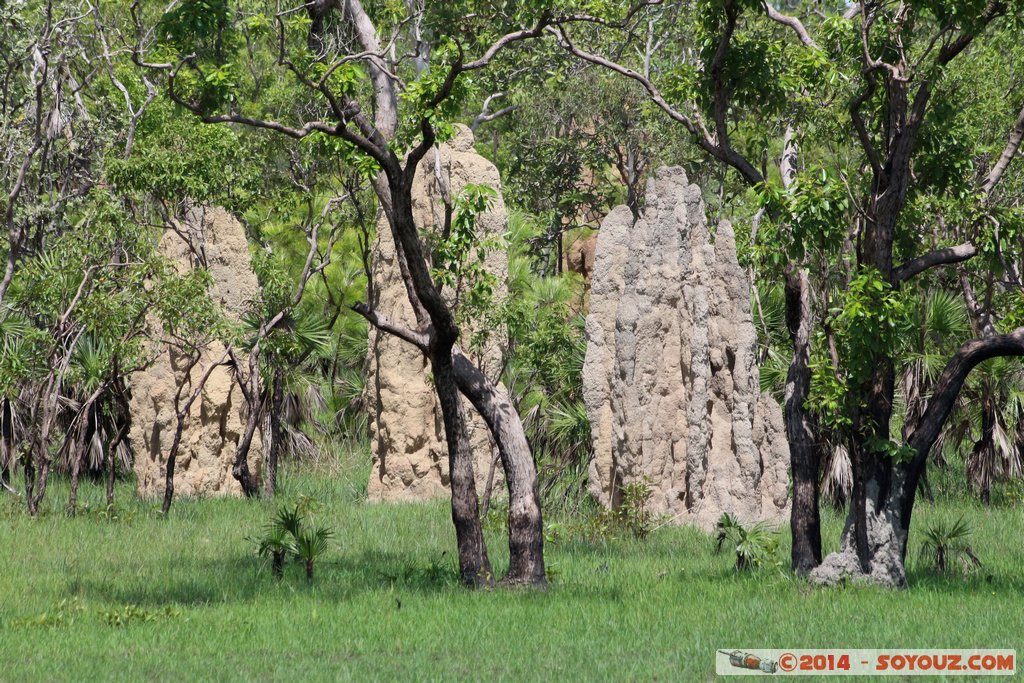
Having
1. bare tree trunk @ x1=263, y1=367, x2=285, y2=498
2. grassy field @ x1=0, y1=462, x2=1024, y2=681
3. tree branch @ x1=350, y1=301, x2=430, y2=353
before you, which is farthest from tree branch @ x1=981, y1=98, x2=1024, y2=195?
bare tree trunk @ x1=263, y1=367, x2=285, y2=498

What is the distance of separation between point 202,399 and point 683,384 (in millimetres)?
7831

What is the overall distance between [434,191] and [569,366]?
3348 mm

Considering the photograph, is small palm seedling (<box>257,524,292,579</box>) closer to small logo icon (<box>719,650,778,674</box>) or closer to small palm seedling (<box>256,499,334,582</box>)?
small palm seedling (<box>256,499,334,582</box>)

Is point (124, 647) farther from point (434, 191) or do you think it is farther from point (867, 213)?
point (434, 191)

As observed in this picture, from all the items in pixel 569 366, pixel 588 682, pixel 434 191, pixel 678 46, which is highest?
pixel 678 46

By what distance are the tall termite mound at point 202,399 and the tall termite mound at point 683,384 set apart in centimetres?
630

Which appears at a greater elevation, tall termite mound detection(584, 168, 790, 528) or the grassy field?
tall termite mound detection(584, 168, 790, 528)

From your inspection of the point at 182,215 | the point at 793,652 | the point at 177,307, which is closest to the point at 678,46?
the point at 182,215

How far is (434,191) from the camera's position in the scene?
2044 centimetres

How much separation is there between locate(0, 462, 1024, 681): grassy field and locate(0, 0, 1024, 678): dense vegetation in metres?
0.08

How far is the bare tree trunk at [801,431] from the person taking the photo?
13.0 metres

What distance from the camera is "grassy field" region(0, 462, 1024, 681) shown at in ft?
32.1

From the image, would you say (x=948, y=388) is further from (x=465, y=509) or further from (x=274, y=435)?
(x=274, y=435)

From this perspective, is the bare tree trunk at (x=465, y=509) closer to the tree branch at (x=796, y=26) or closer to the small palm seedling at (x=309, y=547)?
the small palm seedling at (x=309, y=547)
